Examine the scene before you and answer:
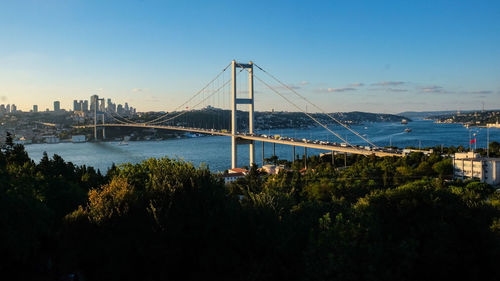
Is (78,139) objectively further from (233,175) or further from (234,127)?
(233,175)

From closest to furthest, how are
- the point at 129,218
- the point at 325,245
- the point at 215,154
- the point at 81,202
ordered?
1. the point at 325,245
2. the point at 129,218
3. the point at 81,202
4. the point at 215,154

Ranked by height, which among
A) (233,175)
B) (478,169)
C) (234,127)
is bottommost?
(233,175)

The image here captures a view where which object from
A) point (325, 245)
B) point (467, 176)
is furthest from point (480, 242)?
point (467, 176)

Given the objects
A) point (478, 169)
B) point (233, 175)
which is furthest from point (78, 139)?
point (478, 169)

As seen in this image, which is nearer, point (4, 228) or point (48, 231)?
point (4, 228)

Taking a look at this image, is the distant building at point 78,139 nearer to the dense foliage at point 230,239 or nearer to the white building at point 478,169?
the white building at point 478,169

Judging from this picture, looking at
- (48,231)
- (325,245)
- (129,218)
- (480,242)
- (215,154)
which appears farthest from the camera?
(215,154)

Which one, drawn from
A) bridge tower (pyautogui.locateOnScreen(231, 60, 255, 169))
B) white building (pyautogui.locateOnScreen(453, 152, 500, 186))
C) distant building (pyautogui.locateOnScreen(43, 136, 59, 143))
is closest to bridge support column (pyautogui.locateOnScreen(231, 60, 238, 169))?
bridge tower (pyautogui.locateOnScreen(231, 60, 255, 169))

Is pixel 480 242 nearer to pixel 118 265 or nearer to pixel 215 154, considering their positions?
pixel 118 265

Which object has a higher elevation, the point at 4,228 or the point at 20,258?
the point at 4,228
